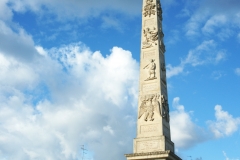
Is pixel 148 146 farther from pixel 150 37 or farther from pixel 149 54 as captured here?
pixel 150 37

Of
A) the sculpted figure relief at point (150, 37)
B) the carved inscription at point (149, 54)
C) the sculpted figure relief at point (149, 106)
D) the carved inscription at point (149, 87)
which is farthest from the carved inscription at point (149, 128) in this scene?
the sculpted figure relief at point (150, 37)

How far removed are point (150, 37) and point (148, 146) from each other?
7.05 meters

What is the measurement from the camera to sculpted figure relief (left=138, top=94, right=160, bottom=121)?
57.7 feet

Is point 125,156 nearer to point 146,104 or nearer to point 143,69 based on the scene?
point 146,104

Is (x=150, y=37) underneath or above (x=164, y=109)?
above

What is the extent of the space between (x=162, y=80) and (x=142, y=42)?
2987 mm

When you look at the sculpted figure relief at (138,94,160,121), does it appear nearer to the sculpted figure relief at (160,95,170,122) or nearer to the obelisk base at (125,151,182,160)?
the sculpted figure relief at (160,95,170,122)

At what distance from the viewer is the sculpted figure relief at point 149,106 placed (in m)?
17.6

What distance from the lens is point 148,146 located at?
54.6 ft

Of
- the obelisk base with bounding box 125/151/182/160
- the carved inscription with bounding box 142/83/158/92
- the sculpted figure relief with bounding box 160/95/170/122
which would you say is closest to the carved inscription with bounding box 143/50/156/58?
the carved inscription with bounding box 142/83/158/92

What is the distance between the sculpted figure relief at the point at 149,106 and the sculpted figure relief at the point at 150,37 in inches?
139

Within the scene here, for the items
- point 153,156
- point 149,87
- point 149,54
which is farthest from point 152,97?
point 153,156

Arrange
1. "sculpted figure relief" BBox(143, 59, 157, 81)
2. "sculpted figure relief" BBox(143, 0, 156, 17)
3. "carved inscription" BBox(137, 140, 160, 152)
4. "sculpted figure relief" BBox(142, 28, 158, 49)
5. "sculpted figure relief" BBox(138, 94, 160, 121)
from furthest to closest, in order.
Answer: "sculpted figure relief" BBox(143, 0, 156, 17) → "sculpted figure relief" BBox(142, 28, 158, 49) → "sculpted figure relief" BBox(143, 59, 157, 81) → "sculpted figure relief" BBox(138, 94, 160, 121) → "carved inscription" BBox(137, 140, 160, 152)

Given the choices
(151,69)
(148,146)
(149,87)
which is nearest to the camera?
(148,146)
